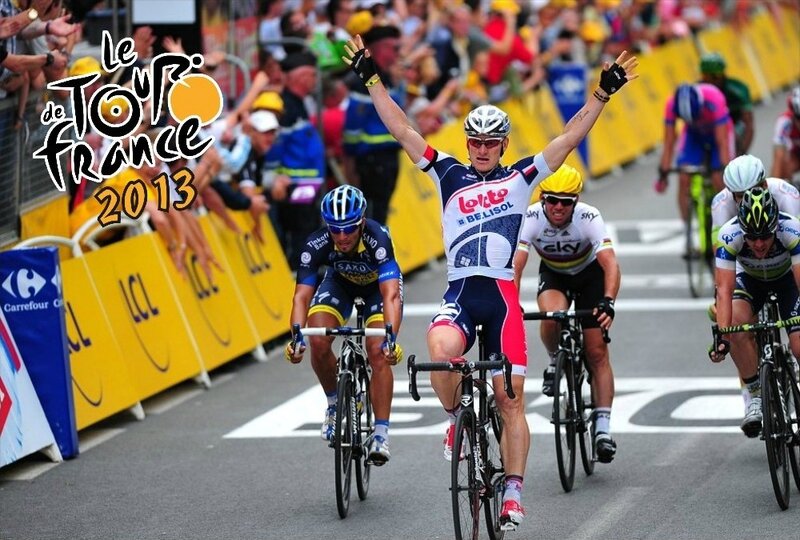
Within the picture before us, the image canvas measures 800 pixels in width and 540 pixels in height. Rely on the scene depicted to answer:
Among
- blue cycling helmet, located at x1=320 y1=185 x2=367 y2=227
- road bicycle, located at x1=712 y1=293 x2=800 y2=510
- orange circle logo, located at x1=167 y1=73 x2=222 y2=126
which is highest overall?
orange circle logo, located at x1=167 y1=73 x2=222 y2=126

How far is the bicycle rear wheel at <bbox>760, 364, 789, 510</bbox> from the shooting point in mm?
9521

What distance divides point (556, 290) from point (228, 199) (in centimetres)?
501

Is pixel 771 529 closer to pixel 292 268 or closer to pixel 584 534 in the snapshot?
pixel 584 534

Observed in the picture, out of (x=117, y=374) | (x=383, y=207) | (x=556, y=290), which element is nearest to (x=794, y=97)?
(x=383, y=207)

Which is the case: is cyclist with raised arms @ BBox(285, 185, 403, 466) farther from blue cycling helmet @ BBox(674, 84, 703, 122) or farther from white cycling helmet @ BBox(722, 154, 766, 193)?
blue cycling helmet @ BBox(674, 84, 703, 122)

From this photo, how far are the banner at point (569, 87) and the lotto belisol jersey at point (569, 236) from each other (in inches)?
621

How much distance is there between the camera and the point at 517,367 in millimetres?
9086

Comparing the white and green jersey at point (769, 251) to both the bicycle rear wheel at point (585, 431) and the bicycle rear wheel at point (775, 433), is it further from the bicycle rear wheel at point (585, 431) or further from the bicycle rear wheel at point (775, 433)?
the bicycle rear wheel at point (585, 431)

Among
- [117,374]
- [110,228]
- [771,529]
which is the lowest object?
[771,529]

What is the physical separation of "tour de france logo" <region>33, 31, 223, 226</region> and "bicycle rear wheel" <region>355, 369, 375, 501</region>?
2.28m

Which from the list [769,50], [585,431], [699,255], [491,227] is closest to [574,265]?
[585,431]

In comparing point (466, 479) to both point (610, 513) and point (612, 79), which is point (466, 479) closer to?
point (610, 513)

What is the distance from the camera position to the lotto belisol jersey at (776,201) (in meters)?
10.8


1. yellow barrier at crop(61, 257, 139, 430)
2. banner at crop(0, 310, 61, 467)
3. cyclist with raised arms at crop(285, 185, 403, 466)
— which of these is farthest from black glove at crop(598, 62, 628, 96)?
yellow barrier at crop(61, 257, 139, 430)
